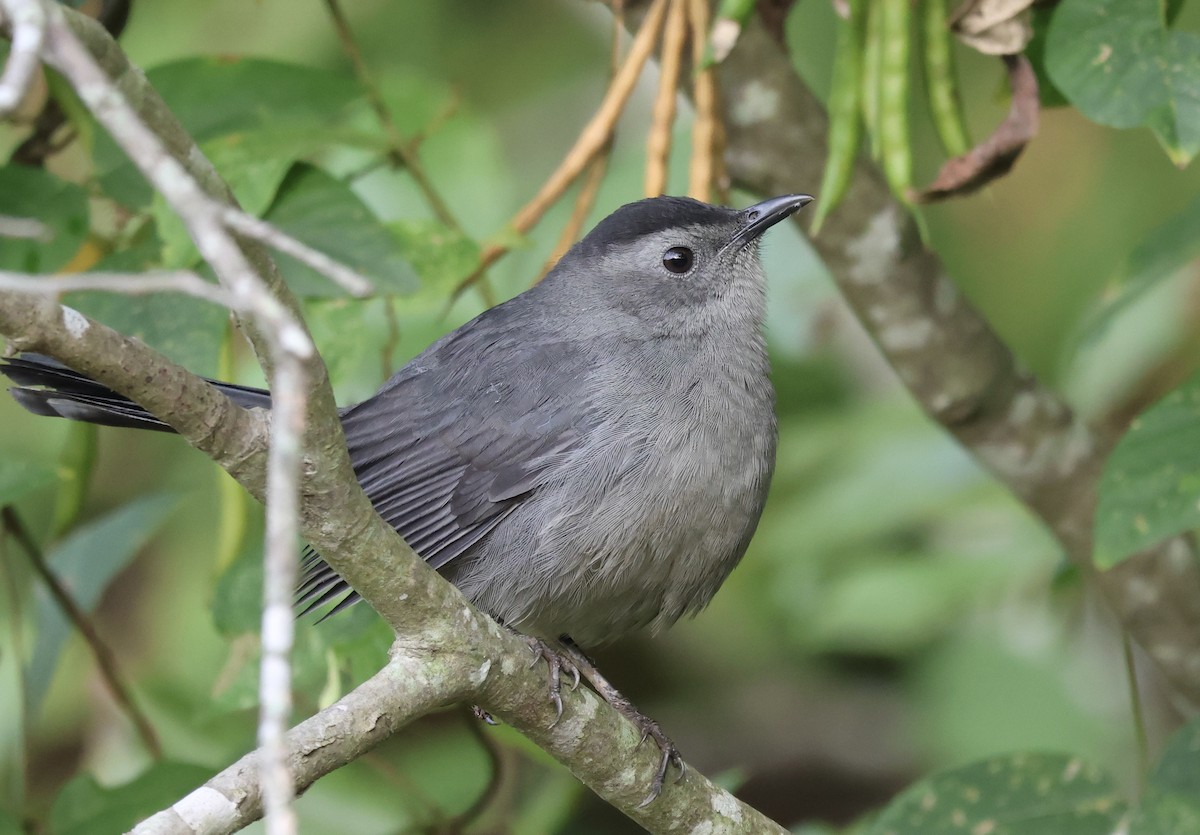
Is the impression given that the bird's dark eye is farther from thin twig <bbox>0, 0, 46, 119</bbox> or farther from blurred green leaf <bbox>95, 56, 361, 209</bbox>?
thin twig <bbox>0, 0, 46, 119</bbox>

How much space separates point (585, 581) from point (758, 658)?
2306mm

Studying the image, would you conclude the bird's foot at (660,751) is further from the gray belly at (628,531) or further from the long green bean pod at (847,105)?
the long green bean pod at (847,105)

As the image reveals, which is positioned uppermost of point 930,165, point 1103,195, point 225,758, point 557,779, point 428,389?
point 930,165

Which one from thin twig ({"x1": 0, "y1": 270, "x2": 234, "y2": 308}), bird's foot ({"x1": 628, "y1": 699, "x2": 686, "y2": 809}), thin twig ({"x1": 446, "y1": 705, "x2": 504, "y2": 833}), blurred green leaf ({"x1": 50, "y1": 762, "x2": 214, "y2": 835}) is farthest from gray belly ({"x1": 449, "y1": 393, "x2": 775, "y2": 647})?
thin twig ({"x1": 0, "y1": 270, "x2": 234, "y2": 308})

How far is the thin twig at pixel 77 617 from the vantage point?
358 centimetres

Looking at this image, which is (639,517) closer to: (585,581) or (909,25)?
(585,581)

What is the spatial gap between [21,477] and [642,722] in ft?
4.50

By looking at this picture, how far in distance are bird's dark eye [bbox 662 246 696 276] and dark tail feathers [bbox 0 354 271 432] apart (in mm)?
1153

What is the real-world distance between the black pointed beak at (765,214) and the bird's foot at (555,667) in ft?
3.83

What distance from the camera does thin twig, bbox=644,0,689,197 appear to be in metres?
3.22

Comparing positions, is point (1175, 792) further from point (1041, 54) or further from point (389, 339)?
point (389, 339)

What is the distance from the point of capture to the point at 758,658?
5043 mm

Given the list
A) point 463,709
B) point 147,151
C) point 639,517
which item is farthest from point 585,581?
point 147,151

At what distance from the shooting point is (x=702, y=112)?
3.24 metres
